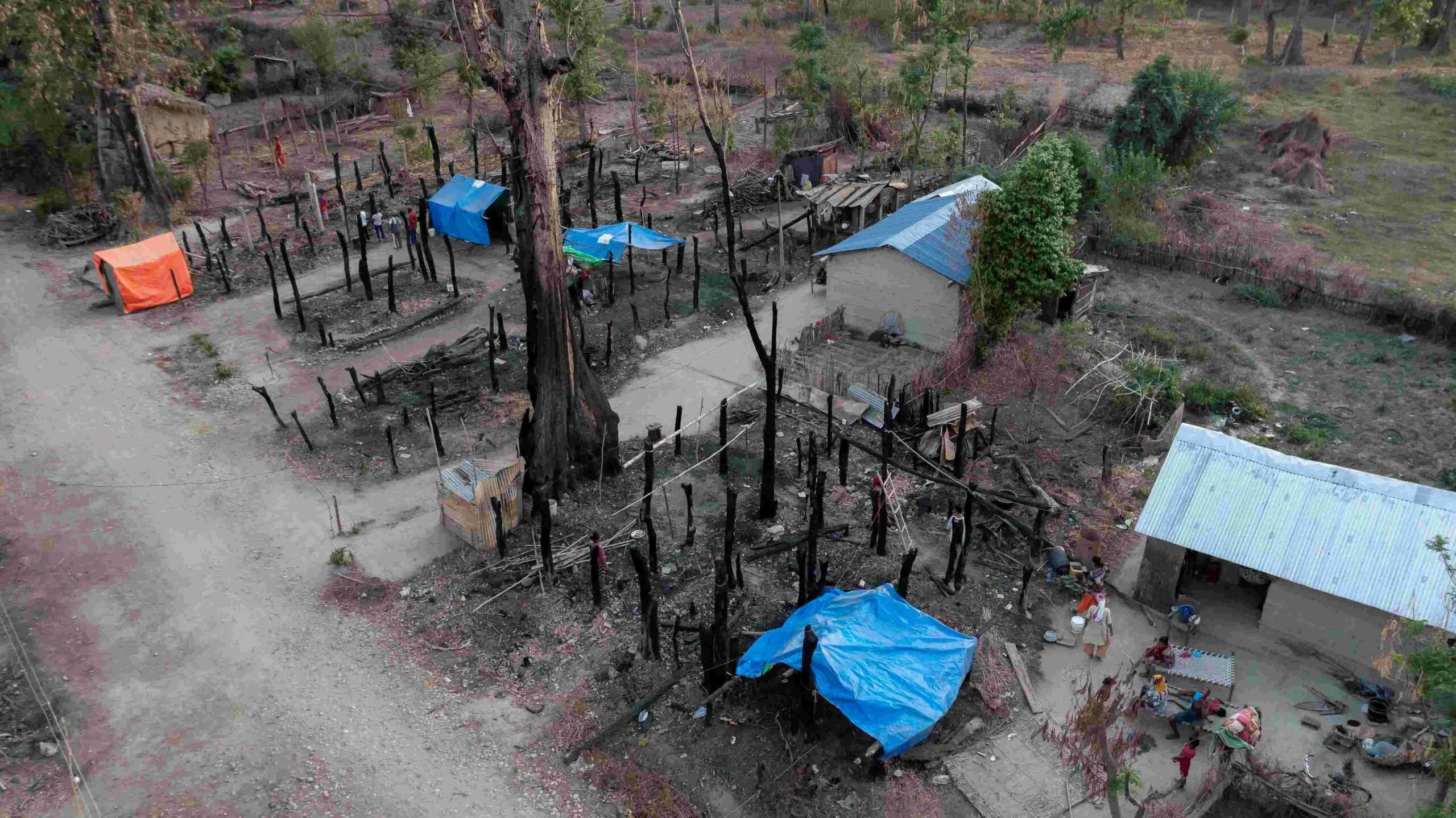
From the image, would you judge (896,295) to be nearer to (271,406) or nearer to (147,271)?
(271,406)

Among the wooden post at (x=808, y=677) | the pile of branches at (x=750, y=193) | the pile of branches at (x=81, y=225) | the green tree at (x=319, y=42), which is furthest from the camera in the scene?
the green tree at (x=319, y=42)

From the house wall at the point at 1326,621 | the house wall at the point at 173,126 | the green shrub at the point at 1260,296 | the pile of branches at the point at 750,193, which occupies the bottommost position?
the house wall at the point at 1326,621

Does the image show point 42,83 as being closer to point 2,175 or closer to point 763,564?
point 2,175

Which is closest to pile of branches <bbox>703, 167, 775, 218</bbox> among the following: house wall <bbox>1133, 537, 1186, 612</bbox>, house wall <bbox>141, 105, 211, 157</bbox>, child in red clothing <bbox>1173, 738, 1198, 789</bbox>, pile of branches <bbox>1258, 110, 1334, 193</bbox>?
pile of branches <bbox>1258, 110, 1334, 193</bbox>

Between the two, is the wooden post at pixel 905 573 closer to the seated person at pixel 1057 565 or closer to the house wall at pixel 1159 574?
the seated person at pixel 1057 565

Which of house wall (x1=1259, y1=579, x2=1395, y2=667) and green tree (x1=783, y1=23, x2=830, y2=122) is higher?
green tree (x1=783, y1=23, x2=830, y2=122)

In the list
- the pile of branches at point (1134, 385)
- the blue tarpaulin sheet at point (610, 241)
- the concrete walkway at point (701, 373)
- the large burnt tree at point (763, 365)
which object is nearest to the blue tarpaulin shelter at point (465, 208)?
the blue tarpaulin sheet at point (610, 241)

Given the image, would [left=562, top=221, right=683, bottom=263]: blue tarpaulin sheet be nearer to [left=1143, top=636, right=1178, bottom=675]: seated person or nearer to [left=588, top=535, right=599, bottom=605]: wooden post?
[left=588, top=535, right=599, bottom=605]: wooden post
